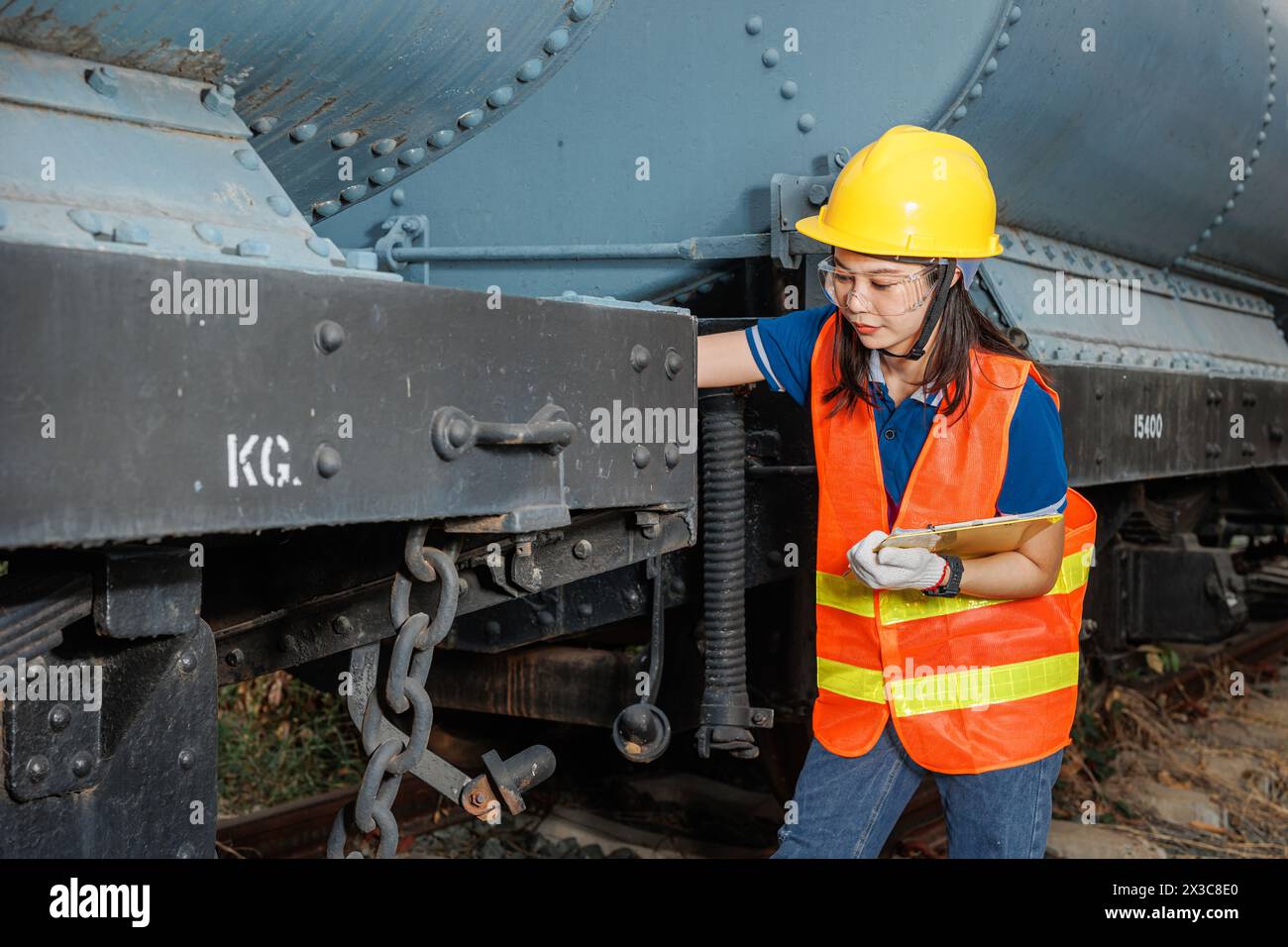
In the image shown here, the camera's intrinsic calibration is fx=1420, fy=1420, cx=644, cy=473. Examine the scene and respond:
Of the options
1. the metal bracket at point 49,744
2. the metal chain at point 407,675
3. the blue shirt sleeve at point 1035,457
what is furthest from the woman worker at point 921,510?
the metal bracket at point 49,744

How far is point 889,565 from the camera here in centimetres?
229

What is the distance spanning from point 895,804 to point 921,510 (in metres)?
0.57

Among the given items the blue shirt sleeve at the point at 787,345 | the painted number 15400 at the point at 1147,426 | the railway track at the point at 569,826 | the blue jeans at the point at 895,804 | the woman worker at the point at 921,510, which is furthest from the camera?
the railway track at the point at 569,826

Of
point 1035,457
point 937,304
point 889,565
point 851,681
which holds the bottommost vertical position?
point 851,681

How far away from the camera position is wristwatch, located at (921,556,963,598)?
92.6 inches

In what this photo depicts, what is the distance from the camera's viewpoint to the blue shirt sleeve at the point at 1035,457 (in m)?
2.41

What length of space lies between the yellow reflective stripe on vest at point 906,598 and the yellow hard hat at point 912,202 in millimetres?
585

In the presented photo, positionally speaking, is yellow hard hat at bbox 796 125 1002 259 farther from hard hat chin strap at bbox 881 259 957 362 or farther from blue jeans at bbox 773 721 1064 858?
blue jeans at bbox 773 721 1064 858

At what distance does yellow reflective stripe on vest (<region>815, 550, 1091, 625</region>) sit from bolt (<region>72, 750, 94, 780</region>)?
1.30 metres

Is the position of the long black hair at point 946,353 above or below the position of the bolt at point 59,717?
above

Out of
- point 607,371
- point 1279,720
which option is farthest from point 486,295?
point 1279,720

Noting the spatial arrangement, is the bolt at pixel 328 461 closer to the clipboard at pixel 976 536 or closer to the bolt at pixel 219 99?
the bolt at pixel 219 99

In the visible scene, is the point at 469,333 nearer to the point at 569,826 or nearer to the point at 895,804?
the point at 895,804

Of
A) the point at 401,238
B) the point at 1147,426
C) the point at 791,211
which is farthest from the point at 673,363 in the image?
the point at 1147,426
